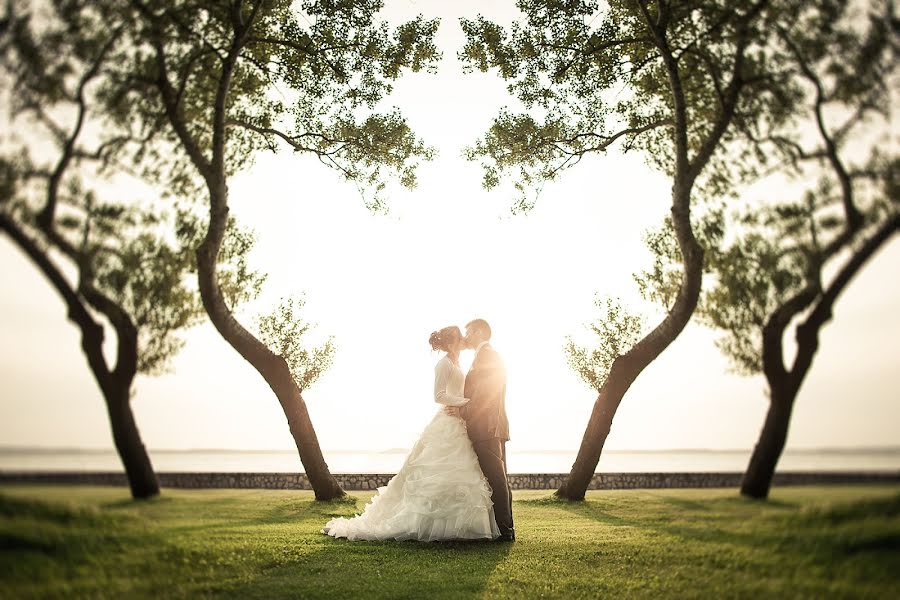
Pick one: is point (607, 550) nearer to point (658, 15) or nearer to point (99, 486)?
point (99, 486)

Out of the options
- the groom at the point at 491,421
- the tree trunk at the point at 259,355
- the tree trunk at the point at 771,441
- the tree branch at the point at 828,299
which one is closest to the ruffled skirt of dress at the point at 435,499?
the groom at the point at 491,421

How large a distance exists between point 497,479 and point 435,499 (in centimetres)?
103

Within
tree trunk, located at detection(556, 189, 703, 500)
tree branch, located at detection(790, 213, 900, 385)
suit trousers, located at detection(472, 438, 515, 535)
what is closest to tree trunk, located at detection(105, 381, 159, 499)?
suit trousers, located at detection(472, 438, 515, 535)

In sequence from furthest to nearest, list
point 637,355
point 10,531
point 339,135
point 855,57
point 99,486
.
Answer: point 339,135, point 637,355, point 855,57, point 99,486, point 10,531

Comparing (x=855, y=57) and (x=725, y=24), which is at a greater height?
(x=725, y=24)

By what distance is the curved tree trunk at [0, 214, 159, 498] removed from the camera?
19.1ft

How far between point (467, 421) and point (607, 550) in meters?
2.78

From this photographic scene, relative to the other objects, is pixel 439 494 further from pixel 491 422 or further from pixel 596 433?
pixel 596 433

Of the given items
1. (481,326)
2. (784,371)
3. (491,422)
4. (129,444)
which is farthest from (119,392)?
(784,371)

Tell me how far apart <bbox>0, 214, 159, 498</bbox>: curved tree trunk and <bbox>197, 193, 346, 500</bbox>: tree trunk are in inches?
187

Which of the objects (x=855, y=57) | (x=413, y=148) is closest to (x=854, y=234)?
(x=855, y=57)

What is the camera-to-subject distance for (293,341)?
18.7m

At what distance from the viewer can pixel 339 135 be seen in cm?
1628

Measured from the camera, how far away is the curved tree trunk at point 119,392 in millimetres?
5816
